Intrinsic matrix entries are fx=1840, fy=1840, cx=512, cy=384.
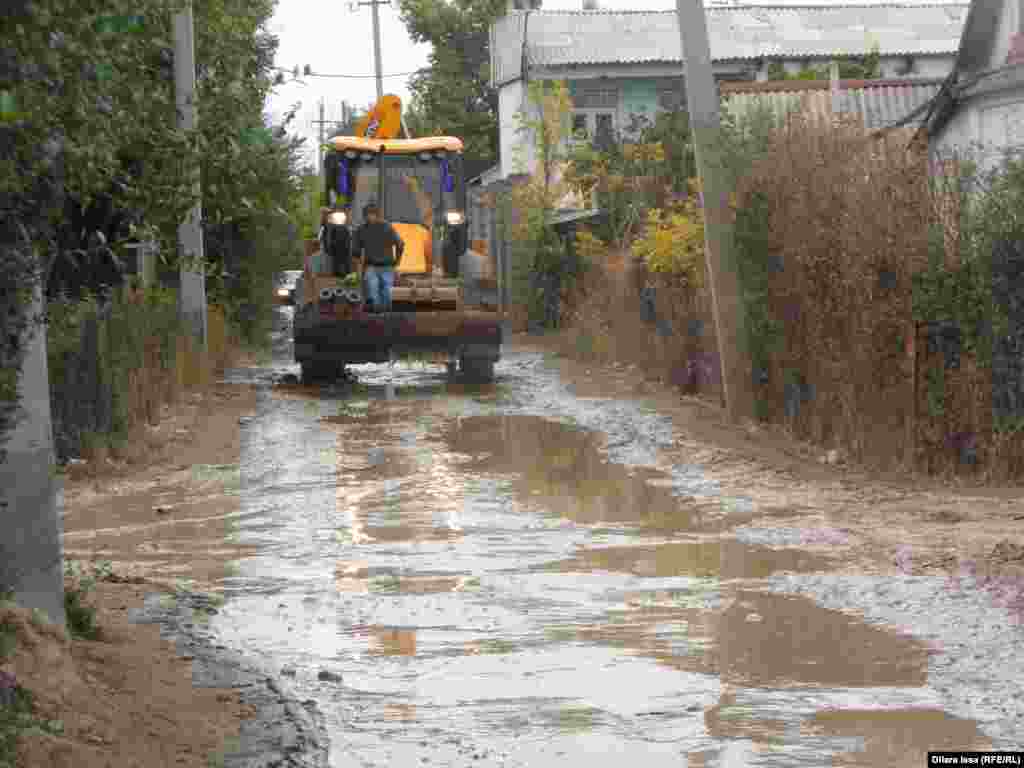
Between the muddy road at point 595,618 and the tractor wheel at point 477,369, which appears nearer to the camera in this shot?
the muddy road at point 595,618

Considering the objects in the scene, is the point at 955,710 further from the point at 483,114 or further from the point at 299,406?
the point at 483,114

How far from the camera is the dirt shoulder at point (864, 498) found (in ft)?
38.8

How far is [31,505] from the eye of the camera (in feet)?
28.6

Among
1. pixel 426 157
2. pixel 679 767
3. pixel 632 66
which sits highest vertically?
pixel 632 66

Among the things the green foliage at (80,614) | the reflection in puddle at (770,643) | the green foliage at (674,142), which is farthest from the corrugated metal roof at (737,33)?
the green foliage at (80,614)

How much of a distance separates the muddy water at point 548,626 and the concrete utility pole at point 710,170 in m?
2.53

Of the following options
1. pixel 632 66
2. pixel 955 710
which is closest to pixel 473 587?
pixel 955 710

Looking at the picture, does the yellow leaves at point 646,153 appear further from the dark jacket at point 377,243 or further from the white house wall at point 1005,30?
the dark jacket at point 377,243

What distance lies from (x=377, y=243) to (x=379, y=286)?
0.60m

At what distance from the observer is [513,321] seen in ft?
129

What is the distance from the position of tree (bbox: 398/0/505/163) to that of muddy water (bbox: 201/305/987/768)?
4731 centimetres

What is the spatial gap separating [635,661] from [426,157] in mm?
17759

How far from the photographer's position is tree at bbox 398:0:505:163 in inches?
2509

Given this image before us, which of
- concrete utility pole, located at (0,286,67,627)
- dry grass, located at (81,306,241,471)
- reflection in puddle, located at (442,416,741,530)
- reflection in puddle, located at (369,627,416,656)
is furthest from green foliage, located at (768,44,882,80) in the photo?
concrete utility pole, located at (0,286,67,627)
